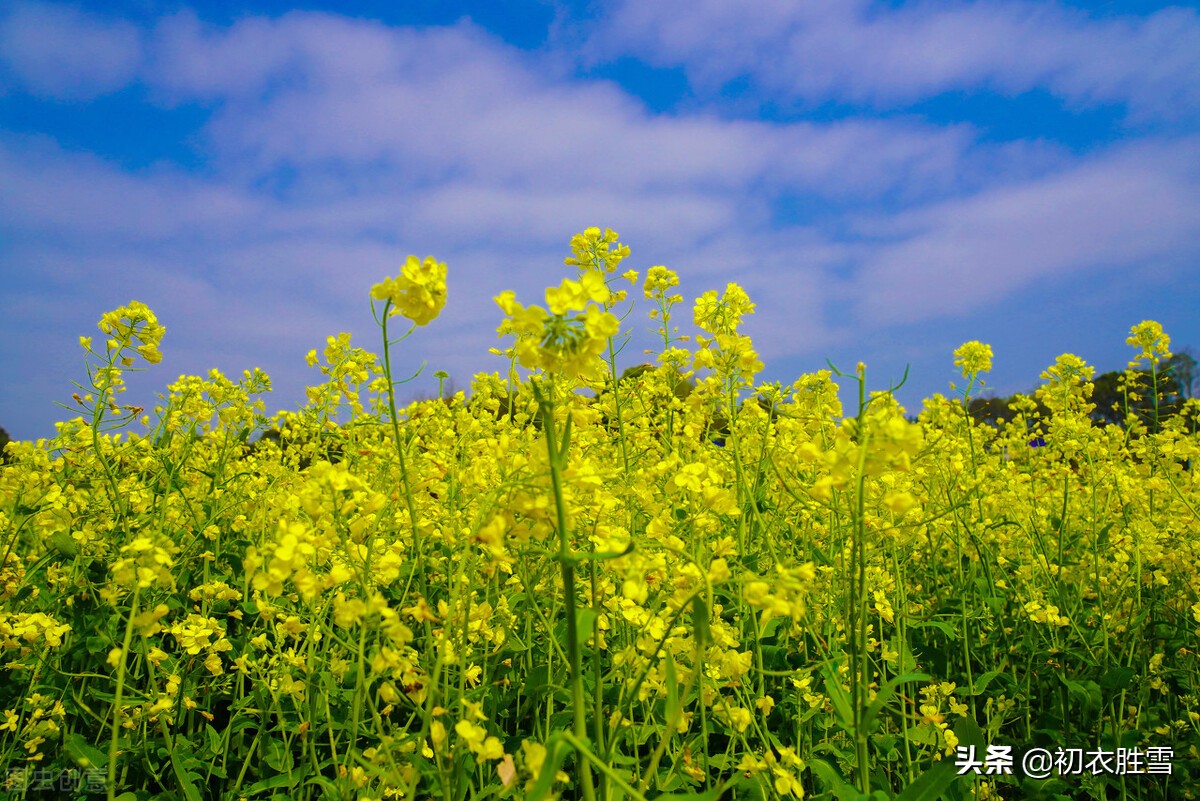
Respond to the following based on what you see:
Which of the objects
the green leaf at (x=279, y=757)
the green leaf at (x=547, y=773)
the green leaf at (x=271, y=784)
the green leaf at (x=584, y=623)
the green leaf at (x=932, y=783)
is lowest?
the green leaf at (x=271, y=784)

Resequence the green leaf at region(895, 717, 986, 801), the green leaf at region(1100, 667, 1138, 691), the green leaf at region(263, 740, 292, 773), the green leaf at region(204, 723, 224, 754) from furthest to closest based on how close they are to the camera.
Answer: the green leaf at region(1100, 667, 1138, 691) < the green leaf at region(204, 723, 224, 754) < the green leaf at region(263, 740, 292, 773) < the green leaf at region(895, 717, 986, 801)

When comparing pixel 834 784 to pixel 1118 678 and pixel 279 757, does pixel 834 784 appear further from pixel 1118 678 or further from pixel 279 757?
pixel 279 757

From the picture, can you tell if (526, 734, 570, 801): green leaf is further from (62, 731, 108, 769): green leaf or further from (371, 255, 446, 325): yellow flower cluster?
(62, 731, 108, 769): green leaf

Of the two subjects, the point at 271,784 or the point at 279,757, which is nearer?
the point at 271,784

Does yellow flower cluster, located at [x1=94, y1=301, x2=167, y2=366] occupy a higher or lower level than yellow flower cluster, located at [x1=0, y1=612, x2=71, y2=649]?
higher

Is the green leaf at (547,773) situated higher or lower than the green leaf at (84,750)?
higher

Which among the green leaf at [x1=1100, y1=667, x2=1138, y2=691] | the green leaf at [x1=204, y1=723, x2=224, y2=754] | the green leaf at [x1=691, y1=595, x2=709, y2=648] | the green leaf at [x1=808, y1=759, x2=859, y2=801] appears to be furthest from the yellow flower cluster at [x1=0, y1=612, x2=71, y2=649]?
the green leaf at [x1=1100, y1=667, x2=1138, y2=691]

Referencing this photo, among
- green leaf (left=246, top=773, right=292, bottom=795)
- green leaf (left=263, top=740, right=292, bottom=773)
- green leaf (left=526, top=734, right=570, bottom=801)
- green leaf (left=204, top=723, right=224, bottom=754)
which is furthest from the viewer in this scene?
green leaf (left=204, top=723, right=224, bottom=754)

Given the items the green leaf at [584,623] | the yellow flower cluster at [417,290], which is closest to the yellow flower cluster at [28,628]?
the yellow flower cluster at [417,290]

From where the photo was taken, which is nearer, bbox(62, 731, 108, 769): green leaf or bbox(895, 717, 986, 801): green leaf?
bbox(895, 717, 986, 801): green leaf

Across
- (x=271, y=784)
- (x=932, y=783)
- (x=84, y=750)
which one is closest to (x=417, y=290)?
(x=932, y=783)

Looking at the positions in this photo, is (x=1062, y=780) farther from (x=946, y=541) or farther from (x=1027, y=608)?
(x=946, y=541)

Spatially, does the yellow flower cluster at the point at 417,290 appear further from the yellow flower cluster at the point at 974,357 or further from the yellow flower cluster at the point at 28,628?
the yellow flower cluster at the point at 974,357

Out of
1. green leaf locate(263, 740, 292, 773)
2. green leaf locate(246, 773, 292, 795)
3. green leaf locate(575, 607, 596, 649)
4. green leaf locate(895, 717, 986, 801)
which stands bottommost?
green leaf locate(246, 773, 292, 795)
